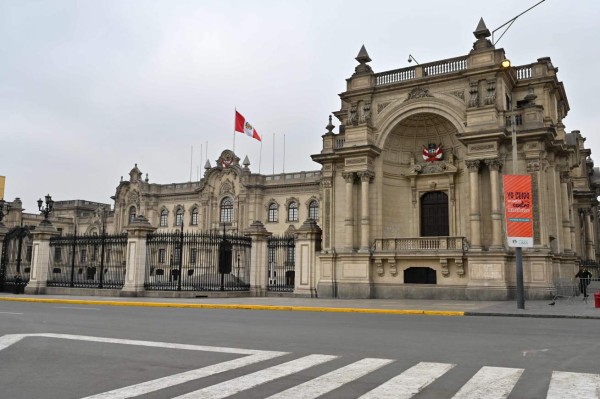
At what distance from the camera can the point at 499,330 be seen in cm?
1264

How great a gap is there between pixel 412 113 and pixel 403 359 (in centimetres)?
2256

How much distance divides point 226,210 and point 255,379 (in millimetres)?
54427

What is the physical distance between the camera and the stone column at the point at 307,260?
2948cm

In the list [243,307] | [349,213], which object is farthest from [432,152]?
[243,307]

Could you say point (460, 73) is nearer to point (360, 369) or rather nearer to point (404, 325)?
point (404, 325)

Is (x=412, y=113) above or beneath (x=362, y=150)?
above

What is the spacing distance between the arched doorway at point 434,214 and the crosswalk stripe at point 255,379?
22981 millimetres

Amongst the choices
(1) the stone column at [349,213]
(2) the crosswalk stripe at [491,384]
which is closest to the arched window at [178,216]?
(1) the stone column at [349,213]

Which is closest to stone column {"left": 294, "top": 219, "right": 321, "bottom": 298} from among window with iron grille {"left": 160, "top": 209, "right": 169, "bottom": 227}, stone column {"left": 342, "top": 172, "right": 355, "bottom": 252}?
stone column {"left": 342, "top": 172, "right": 355, "bottom": 252}

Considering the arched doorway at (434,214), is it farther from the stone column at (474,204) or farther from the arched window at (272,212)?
the arched window at (272,212)

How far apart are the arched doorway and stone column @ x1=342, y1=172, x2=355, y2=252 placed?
14.9 ft

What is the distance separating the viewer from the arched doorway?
3030 centimetres

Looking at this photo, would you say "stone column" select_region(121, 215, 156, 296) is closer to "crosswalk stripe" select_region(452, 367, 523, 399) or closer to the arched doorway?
the arched doorway

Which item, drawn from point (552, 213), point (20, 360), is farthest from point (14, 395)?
point (552, 213)
